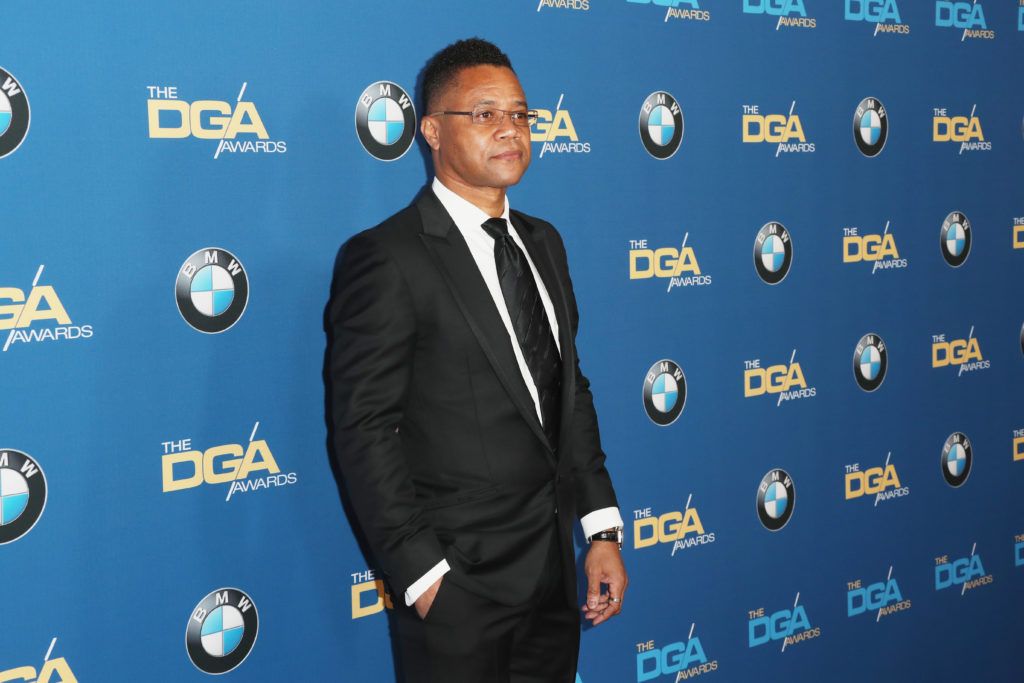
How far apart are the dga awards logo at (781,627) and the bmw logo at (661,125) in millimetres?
1441

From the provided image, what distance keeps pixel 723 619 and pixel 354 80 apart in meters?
1.92

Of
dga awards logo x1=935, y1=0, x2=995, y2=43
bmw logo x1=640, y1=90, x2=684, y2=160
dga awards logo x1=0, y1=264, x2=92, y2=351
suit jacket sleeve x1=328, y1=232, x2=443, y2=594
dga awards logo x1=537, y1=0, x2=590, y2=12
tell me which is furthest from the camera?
dga awards logo x1=935, y1=0, x2=995, y2=43

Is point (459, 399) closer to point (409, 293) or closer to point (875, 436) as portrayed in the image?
point (409, 293)

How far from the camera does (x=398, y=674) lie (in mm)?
2627

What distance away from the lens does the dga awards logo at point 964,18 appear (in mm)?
3553

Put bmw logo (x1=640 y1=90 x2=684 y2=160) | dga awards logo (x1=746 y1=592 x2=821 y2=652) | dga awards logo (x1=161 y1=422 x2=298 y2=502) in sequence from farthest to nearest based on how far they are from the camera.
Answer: dga awards logo (x1=746 y1=592 x2=821 y2=652) → bmw logo (x1=640 y1=90 x2=684 y2=160) → dga awards logo (x1=161 y1=422 x2=298 y2=502)

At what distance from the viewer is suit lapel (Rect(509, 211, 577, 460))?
2.20 meters

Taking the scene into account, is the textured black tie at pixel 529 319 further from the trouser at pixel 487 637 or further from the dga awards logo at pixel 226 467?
the dga awards logo at pixel 226 467

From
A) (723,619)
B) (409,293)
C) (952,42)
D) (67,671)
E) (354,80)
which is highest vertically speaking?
(952,42)

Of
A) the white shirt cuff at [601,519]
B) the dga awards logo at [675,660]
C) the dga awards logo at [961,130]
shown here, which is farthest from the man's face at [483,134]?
the dga awards logo at [961,130]

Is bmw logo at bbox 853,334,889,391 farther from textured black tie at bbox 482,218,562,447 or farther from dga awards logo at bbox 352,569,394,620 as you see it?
dga awards logo at bbox 352,569,394,620

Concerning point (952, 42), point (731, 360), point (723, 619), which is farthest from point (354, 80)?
point (952, 42)

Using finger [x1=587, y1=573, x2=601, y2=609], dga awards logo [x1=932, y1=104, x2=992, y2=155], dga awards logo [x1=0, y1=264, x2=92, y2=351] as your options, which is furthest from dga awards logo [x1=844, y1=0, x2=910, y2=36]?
dga awards logo [x1=0, y1=264, x2=92, y2=351]

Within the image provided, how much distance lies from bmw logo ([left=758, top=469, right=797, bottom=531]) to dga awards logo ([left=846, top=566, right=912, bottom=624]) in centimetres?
41
